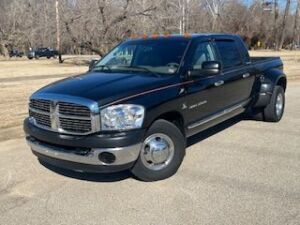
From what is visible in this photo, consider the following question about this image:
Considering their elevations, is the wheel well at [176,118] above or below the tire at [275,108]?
above

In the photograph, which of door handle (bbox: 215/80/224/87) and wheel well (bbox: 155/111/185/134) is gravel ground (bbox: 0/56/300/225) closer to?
wheel well (bbox: 155/111/185/134)

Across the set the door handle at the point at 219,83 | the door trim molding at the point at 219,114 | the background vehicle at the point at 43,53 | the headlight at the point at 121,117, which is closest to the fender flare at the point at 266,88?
the door trim molding at the point at 219,114

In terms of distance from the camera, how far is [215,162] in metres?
5.90

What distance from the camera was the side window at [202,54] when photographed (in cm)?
600

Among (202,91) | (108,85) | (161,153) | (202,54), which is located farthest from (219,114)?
(108,85)

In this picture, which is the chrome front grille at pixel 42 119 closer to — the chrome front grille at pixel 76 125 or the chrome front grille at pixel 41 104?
the chrome front grille at pixel 41 104

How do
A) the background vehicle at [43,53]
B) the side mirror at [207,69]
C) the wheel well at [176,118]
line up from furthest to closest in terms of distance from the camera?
the background vehicle at [43,53], the side mirror at [207,69], the wheel well at [176,118]

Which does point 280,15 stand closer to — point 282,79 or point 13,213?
point 282,79

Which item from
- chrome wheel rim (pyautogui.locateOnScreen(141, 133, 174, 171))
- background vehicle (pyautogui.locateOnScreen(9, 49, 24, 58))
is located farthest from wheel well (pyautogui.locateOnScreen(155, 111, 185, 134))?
background vehicle (pyautogui.locateOnScreen(9, 49, 24, 58))

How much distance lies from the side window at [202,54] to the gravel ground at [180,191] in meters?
1.35

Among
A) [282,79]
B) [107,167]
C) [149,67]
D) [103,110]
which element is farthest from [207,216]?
[282,79]

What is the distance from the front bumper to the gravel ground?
347 millimetres

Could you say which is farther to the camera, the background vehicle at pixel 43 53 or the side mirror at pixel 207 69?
the background vehicle at pixel 43 53

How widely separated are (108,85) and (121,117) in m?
0.56
